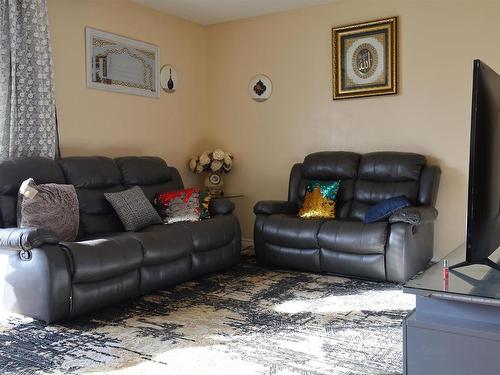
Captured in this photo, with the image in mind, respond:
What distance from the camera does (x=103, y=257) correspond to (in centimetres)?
304

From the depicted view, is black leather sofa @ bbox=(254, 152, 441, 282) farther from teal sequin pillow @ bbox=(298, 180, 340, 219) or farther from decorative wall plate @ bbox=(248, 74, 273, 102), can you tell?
decorative wall plate @ bbox=(248, 74, 273, 102)

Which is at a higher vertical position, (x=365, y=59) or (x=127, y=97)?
(x=365, y=59)

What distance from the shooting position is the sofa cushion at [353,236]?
3771 millimetres

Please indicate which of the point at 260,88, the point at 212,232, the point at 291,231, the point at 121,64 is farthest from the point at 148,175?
the point at 260,88

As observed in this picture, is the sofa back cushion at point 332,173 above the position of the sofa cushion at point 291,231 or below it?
above

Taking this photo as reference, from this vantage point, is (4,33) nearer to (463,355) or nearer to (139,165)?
(139,165)

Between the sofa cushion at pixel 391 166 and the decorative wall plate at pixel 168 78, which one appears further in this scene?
the decorative wall plate at pixel 168 78

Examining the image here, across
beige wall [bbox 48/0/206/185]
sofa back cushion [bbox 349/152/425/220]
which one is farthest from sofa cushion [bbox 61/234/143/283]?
sofa back cushion [bbox 349/152/425/220]

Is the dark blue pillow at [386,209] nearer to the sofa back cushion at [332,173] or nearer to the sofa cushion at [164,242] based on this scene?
the sofa back cushion at [332,173]

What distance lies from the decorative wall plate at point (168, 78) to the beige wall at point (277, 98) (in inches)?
4.1

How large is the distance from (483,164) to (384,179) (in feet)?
9.60

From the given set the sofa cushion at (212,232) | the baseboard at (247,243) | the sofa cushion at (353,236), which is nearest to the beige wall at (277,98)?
the baseboard at (247,243)

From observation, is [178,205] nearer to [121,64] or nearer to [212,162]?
[212,162]

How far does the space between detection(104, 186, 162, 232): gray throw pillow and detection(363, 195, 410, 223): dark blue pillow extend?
65.9 inches
